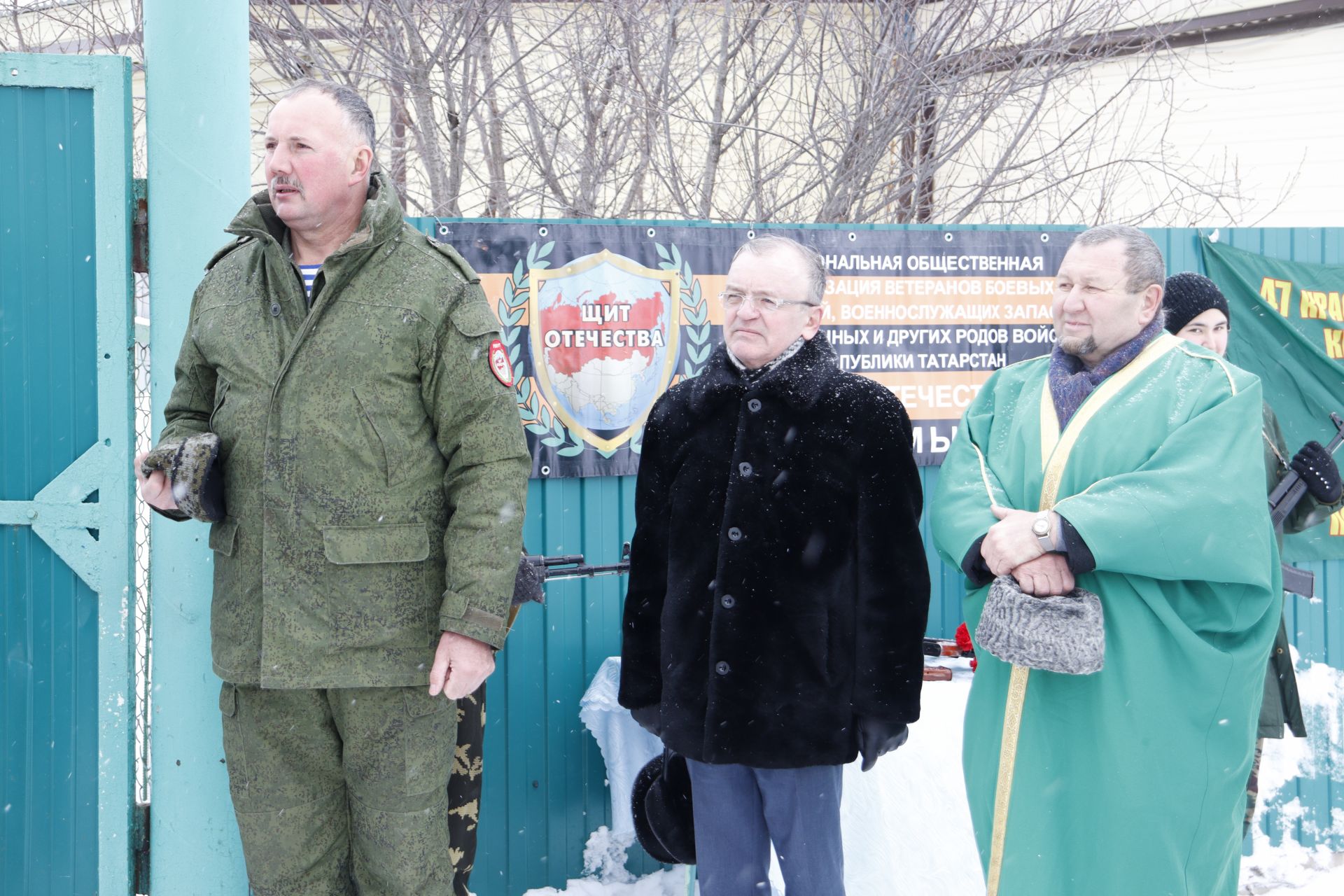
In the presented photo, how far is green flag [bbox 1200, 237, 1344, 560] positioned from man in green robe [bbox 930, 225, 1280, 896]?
81.7 inches

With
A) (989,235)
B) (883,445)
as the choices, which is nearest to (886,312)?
(989,235)

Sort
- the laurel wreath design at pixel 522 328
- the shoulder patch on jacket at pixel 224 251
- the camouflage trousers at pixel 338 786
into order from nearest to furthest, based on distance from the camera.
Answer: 1. the camouflage trousers at pixel 338 786
2. the shoulder patch on jacket at pixel 224 251
3. the laurel wreath design at pixel 522 328

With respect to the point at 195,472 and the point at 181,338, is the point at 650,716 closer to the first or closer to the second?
the point at 195,472

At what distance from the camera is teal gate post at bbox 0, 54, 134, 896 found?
2.87m

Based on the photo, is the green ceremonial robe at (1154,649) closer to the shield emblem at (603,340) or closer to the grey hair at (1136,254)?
the grey hair at (1136,254)

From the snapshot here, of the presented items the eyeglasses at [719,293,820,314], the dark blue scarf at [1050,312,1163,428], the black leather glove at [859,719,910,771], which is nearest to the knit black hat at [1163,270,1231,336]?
the dark blue scarf at [1050,312,1163,428]

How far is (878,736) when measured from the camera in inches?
91.9

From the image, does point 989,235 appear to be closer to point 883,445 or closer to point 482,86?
point 883,445

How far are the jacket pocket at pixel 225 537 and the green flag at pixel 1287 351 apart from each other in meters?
3.79

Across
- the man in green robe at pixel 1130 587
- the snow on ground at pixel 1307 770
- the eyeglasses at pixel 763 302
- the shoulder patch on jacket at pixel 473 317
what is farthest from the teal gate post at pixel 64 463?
the snow on ground at pixel 1307 770

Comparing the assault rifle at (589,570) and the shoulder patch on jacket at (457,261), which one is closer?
the shoulder patch on jacket at (457,261)

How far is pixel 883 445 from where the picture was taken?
237 cm

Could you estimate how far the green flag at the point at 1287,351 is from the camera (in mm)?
4211

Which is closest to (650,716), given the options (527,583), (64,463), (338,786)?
(527,583)
